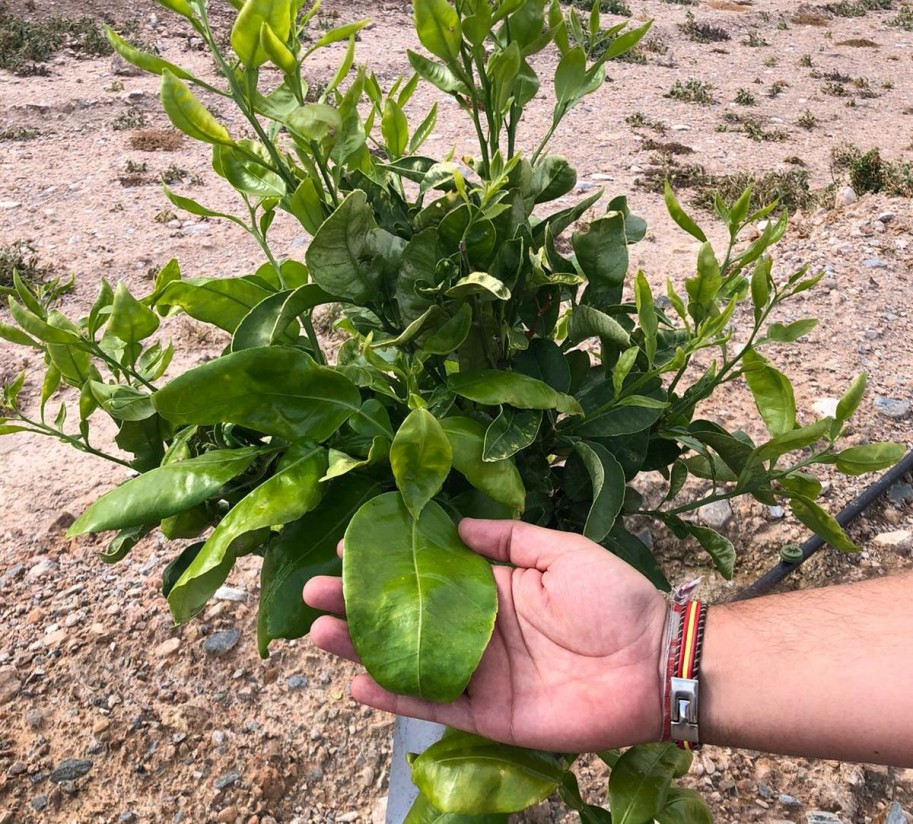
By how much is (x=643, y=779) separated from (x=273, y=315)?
84 centimetres

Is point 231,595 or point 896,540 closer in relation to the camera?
point 231,595

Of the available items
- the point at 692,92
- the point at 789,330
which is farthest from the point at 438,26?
the point at 692,92

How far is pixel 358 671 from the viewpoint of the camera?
1983 millimetres

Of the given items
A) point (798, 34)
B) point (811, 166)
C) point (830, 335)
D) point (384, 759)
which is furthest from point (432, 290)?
point (798, 34)

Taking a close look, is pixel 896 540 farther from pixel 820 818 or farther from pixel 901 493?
pixel 820 818

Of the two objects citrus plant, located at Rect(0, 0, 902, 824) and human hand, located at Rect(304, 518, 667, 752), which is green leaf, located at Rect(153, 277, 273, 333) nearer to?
citrus plant, located at Rect(0, 0, 902, 824)

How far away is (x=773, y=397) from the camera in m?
1.24

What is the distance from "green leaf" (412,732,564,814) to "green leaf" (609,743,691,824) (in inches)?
3.5

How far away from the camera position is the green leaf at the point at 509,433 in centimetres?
100

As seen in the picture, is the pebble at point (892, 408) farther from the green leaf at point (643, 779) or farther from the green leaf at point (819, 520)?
the green leaf at point (643, 779)

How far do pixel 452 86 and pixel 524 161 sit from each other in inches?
6.6

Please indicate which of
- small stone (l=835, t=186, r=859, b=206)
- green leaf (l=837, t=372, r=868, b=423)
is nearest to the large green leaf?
green leaf (l=837, t=372, r=868, b=423)

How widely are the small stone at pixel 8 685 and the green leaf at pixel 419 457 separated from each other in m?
1.51

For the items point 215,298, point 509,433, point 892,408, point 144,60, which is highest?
point 144,60
